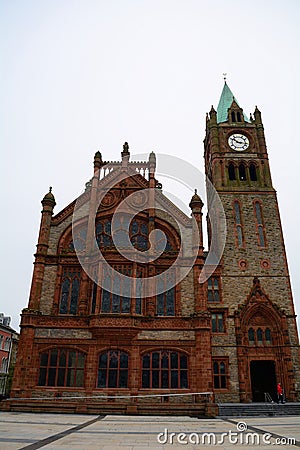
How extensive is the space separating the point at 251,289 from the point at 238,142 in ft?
62.5

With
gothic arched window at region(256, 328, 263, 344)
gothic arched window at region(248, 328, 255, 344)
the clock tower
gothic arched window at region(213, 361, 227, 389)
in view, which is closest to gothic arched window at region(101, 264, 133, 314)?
the clock tower

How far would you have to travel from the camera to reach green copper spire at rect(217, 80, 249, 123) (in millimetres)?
46156

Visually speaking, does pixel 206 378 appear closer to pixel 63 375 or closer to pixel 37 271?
pixel 63 375

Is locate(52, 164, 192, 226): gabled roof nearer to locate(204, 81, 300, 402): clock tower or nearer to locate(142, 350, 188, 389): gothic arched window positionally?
locate(204, 81, 300, 402): clock tower

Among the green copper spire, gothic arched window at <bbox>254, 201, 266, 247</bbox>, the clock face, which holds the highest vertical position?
the green copper spire

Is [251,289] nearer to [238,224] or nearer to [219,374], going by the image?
[238,224]

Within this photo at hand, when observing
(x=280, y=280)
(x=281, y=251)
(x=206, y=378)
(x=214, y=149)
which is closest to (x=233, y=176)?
(x=214, y=149)

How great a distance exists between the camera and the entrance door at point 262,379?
1194 inches

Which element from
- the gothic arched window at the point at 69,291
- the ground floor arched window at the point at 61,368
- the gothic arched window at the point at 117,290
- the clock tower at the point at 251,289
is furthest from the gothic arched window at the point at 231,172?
the ground floor arched window at the point at 61,368

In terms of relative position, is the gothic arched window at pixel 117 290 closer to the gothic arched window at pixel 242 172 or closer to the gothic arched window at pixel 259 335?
the gothic arched window at pixel 259 335

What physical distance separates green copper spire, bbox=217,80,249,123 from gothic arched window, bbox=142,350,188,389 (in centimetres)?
3097

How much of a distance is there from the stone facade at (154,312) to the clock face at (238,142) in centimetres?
629

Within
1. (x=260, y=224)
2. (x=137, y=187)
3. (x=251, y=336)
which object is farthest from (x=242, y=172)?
(x=251, y=336)

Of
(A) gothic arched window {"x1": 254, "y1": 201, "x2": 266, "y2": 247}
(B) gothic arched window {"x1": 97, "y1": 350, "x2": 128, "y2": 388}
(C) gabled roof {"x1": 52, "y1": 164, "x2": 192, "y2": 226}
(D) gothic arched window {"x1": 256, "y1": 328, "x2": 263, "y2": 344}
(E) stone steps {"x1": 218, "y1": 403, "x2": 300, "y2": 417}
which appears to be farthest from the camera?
(A) gothic arched window {"x1": 254, "y1": 201, "x2": 266, "y2": 247}
